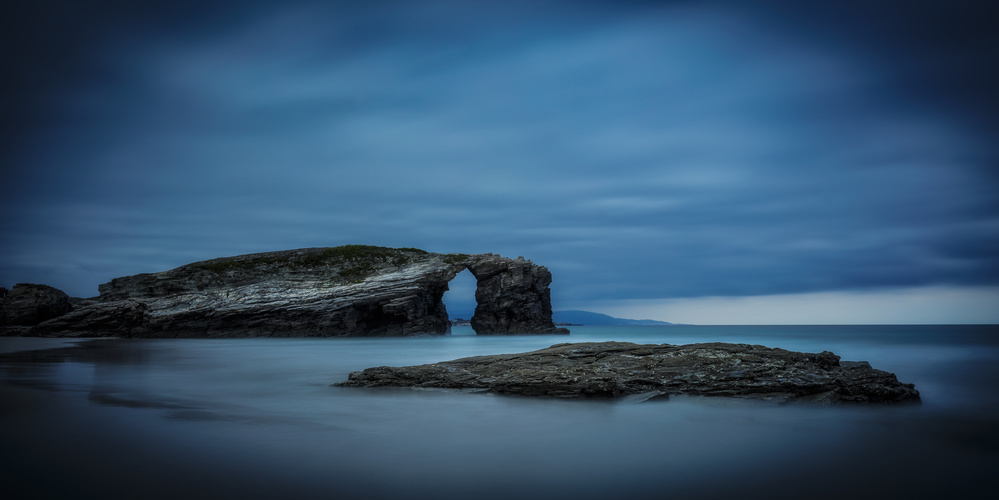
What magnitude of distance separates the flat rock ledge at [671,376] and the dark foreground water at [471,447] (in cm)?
60

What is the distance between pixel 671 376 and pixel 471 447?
655cm

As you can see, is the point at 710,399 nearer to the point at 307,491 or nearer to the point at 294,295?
the point at 307,491

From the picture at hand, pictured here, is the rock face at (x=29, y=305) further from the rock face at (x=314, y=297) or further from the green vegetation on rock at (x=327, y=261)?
the green vegetation on rock at (x=327, y=261)

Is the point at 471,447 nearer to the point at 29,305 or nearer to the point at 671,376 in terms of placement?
the point at 671,376

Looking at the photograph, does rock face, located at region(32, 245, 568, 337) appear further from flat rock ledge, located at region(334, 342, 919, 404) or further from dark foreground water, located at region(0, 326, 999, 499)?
flat rock ledge, located at region(334, 342, 919, 404)

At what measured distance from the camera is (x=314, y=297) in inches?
2341

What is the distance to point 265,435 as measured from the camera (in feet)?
29.0

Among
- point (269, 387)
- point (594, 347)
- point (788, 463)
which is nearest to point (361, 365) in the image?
point (269, 387)

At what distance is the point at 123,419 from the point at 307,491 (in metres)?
5.98

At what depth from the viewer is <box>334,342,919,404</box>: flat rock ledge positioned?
12.0 metres

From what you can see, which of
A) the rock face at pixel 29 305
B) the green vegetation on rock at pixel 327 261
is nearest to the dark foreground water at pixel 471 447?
the green vegetation on rock at pixel 327 261

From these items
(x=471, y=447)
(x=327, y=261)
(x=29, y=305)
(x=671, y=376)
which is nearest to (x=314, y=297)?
(x=327, y=261)

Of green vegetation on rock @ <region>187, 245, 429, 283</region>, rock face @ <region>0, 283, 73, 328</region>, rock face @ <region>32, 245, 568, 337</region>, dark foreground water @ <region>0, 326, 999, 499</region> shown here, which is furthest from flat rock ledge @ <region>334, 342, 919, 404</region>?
rock face @ <region>0, 283, 73, 328</region>

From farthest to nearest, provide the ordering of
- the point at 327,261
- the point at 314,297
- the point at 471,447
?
the point at 327,261
the point at 314,297
the point at 471,447
